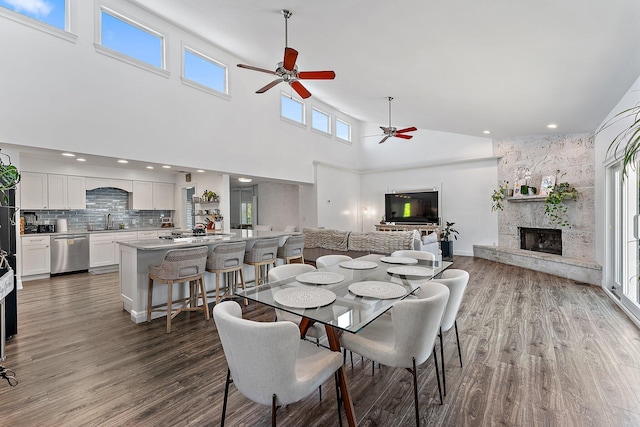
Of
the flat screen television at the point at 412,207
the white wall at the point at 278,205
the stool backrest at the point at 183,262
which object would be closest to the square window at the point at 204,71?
the stool backrest at the point at 183,262

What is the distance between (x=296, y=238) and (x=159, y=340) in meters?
2.36

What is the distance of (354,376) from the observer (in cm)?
233

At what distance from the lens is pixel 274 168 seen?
7086 millimetres

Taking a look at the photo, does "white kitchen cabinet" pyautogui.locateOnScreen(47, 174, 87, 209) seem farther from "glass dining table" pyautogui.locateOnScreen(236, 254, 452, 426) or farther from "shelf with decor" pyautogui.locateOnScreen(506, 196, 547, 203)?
"shelf with decor" pyautogui.locateOnScreen(506, 196, 547, 203)

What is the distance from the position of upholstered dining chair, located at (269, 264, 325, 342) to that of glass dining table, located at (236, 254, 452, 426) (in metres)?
0.17

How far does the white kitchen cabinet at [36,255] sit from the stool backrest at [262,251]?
4197 mm

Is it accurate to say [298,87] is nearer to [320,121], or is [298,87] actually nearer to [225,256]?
[225,256]

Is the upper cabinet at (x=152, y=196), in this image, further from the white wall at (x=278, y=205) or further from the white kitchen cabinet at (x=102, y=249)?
the white wall at (x=278, y=205)

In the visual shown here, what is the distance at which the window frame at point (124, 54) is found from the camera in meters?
4.29

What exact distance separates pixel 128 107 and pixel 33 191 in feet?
9.67

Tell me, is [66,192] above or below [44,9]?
below

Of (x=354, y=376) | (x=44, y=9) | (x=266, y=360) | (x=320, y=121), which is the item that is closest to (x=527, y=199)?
(x=320, y=121)

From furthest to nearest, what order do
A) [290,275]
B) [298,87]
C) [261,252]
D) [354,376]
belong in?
[261,252]
[298,87]
[290,275]
[354,376]

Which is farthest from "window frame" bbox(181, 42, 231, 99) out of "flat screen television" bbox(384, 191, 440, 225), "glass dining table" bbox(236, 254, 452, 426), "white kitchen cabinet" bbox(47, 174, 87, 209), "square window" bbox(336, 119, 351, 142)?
"flat screen television" bbox(384, 191, 440, 225)
